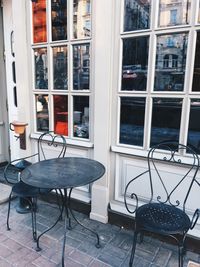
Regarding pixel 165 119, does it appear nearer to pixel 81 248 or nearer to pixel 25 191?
pixel 81 248

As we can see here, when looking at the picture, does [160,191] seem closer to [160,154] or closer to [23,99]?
[160,154]

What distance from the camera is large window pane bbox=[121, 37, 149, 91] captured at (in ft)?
6.48

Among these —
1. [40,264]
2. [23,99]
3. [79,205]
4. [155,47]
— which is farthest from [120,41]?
[40,264]

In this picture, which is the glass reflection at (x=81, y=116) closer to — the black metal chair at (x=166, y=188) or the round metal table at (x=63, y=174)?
the round metal table at (x=63, y=174)

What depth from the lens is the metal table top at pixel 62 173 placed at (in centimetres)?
165

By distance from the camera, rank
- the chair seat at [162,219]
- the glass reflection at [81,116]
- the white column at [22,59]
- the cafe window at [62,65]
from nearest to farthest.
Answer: the chair seat at [162,219], the cafe window at [62,65], the glass reflection at [81,116], the white column at [22,59]

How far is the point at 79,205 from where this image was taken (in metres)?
2.51

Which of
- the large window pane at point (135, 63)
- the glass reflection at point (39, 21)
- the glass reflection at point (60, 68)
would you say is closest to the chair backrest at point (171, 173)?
the large window pane at point (135, 63)

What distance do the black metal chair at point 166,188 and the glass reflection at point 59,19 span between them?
1.50 m

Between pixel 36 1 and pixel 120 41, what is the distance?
1146 millimetres

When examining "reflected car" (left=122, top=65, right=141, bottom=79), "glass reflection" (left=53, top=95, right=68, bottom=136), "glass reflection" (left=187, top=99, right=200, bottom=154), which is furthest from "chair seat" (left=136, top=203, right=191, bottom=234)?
"glass reflection" (left=53, top=95, right=68, bottom=136)

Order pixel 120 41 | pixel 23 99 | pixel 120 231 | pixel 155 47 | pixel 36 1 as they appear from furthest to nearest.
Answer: pixel 23 99 → pixel 36 1 → pixel 120 231 → pixel 120 41 → pixel 155 47

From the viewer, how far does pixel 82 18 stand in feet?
7.32

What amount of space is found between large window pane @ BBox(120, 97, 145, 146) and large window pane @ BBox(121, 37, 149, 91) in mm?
123
